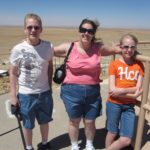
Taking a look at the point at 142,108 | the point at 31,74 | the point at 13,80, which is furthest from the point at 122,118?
the point at 13,80

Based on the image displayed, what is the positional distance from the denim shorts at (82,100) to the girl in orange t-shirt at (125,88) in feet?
0.51

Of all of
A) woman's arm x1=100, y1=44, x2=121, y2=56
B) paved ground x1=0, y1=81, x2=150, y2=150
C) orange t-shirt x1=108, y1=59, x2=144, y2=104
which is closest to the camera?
orange t-shirt x1=108, y1=59, x2=144, y2=104

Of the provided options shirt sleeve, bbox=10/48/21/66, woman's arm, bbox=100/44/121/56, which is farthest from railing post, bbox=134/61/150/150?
shirt sleeve, bbox=10/48/21/66

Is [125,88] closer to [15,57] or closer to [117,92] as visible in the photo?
[117,92]

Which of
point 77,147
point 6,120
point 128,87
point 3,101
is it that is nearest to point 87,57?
point 128,87

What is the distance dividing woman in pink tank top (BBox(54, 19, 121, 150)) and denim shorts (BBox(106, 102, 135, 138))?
171 millimetres

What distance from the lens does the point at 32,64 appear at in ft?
12.1

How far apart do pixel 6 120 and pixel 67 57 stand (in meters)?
2.08

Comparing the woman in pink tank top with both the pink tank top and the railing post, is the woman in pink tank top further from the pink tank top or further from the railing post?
the railing post

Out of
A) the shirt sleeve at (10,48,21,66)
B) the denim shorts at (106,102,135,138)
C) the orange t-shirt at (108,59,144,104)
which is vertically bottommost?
the denim shorts at (106,102,135,138)

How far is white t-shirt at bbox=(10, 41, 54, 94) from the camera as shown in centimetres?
362

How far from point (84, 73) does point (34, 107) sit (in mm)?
650

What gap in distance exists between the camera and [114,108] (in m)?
3.80

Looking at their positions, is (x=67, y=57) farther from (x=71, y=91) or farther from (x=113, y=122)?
(x=113, y=122)
